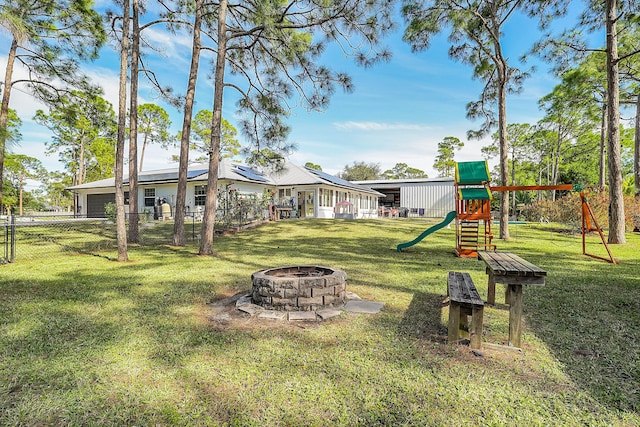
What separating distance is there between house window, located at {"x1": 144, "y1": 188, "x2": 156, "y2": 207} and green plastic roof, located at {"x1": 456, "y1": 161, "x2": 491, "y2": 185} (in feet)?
68.5

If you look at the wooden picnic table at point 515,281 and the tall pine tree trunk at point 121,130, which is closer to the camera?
the wooden picnic table at point 515,281

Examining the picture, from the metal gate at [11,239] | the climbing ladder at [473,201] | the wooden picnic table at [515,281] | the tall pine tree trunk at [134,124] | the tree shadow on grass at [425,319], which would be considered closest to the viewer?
the wooden picnic table at [515,281]

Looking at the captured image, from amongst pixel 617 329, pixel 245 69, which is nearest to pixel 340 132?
pixel 245 69

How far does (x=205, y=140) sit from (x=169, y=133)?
3.51 metres

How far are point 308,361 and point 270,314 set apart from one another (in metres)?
1.26

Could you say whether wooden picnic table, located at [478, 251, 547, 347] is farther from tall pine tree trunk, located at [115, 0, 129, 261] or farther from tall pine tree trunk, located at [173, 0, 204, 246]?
tall pine tree trunk, located at [173, 0, 204, 246]

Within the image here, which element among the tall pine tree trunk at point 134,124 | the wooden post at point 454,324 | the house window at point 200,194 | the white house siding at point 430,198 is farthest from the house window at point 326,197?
the wooden post at point 454,324

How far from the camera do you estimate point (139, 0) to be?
10.2m

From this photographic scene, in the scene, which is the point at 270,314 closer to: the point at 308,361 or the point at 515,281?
the point at 308,361

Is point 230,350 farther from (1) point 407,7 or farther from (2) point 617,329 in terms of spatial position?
(1) point 407,7

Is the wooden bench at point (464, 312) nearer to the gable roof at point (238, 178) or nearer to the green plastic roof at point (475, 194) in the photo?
the green plastic roof at point (475, 194)

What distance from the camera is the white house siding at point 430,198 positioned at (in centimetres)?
3030

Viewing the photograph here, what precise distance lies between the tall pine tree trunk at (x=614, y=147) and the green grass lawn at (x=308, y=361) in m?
5.38

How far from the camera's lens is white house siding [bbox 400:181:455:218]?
99.4 ft
